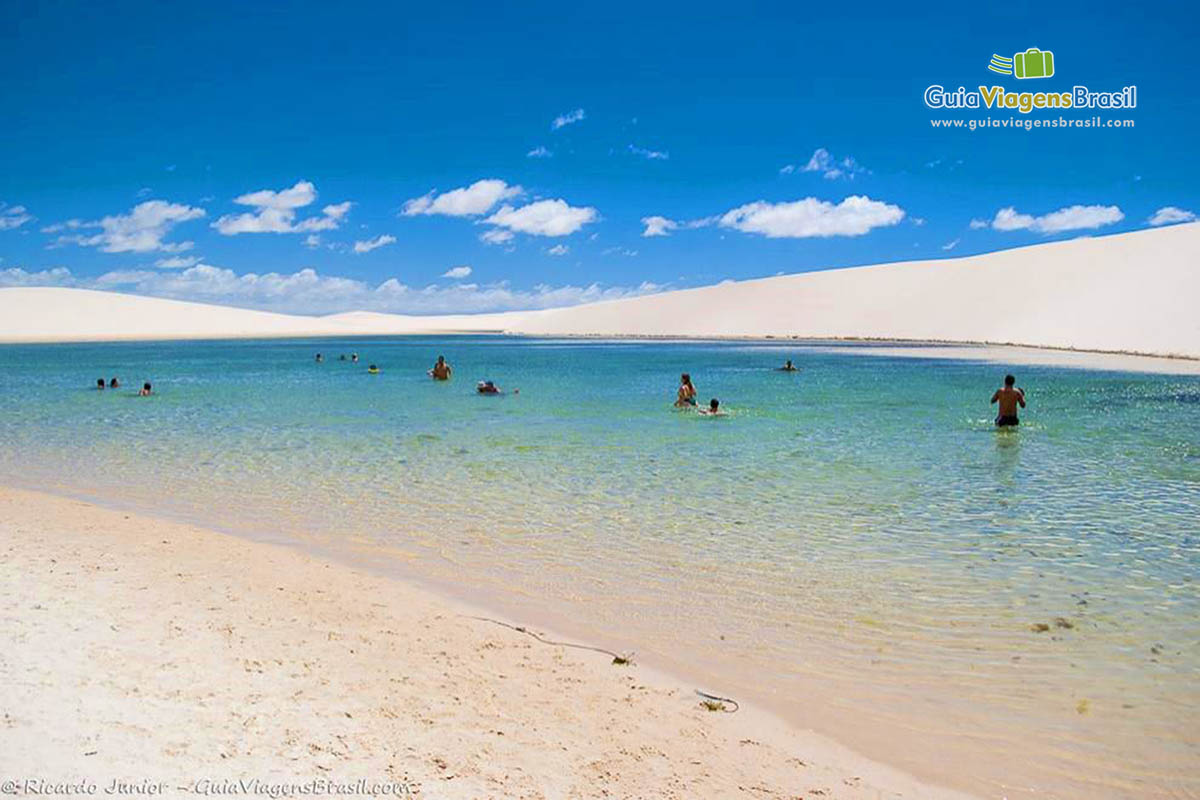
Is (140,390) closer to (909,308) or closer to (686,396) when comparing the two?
(686,396)

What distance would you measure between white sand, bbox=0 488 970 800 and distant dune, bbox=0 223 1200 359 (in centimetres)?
6008

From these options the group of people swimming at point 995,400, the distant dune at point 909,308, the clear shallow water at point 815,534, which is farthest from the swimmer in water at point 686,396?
the distant dune at point 909,308

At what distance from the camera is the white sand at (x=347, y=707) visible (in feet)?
14.2

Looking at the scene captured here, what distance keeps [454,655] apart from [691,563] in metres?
3.27

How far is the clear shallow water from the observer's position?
18.2 ft

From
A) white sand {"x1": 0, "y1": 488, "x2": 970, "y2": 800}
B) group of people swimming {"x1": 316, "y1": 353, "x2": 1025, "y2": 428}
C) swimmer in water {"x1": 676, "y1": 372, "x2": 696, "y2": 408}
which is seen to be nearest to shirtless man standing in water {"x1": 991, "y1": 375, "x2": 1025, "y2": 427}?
group of people swimming {"x1": 316, "y1": 353, "x2": 1025, "y2": 428}

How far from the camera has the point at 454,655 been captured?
6.16 meters

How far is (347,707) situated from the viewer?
16.6 feet

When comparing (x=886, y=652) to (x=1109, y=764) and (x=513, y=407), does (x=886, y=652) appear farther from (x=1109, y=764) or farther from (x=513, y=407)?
(x=513, y=407)

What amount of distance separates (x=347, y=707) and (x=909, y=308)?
4225 inches

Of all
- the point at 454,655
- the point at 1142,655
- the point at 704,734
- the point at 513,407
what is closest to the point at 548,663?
the point at 454,655

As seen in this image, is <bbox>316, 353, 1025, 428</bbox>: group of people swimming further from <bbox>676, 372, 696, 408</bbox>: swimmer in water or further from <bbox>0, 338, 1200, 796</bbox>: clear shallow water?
<bbox>0, 338, 1200, 796</bbox>: clear shallow water

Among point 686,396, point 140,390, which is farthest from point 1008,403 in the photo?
point 140,390

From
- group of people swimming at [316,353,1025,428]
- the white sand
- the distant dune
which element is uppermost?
the distant dune
